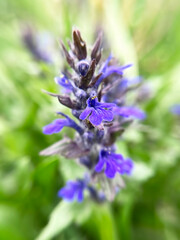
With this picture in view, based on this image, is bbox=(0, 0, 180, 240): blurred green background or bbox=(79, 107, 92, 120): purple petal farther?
bbox=(0, 0, 180, 240): blurred green background

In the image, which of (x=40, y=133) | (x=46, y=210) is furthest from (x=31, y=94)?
(x=46, y=210)

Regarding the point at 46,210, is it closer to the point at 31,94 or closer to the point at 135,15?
the point at 31,94

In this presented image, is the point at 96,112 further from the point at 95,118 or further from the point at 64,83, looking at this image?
the point at 64,83

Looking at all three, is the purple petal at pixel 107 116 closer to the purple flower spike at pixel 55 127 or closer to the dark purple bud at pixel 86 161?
the purple flower spike at pixel 55 127

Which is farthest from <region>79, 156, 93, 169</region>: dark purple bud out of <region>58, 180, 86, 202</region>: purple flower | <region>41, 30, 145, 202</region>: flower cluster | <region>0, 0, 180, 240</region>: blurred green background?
<region>0, 0, 180, 240</region>: blurred green background

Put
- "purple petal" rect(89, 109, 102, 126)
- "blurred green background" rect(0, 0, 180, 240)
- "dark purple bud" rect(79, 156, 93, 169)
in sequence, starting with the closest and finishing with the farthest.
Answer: "purple petal" rect(89, 109, 102, 126), "dark purple bud" rect(79, 156, 93, 169), "blurred green background" rect(0, 0, 180, 240)

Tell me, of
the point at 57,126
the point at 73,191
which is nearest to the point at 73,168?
the point at 73,191

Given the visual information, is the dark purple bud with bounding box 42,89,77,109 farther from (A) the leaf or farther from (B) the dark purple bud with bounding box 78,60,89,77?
(A) the leaf
